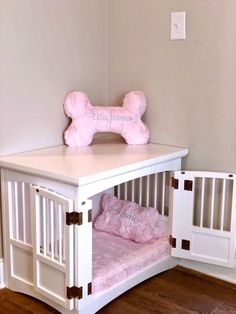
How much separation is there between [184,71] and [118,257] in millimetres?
1058

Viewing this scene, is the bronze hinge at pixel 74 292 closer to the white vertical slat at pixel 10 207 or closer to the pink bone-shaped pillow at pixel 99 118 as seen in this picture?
the white vertical slat at pixel 10 207

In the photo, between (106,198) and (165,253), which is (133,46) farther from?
(165,253)

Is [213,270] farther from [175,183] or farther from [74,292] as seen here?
[74,292]

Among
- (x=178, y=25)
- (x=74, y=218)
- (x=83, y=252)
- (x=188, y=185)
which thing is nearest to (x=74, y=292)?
(x=83, y=252)

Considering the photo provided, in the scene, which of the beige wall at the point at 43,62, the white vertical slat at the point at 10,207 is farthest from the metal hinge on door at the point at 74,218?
the beige wall at the point at 43,62

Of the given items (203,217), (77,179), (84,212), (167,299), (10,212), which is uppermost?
(77,179)

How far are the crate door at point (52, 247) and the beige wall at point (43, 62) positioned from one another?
39 centimetres

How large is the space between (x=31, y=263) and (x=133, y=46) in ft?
4.42

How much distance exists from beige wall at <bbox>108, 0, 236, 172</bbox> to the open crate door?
11 cm

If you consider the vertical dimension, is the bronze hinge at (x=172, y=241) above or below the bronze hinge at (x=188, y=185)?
below

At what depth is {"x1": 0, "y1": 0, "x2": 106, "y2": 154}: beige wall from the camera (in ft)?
6.84

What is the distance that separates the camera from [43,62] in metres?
2.24

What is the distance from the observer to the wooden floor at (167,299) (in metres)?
2.04

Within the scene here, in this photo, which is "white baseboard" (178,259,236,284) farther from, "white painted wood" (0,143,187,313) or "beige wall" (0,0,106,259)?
"beige wall" (0,0,106,259)
